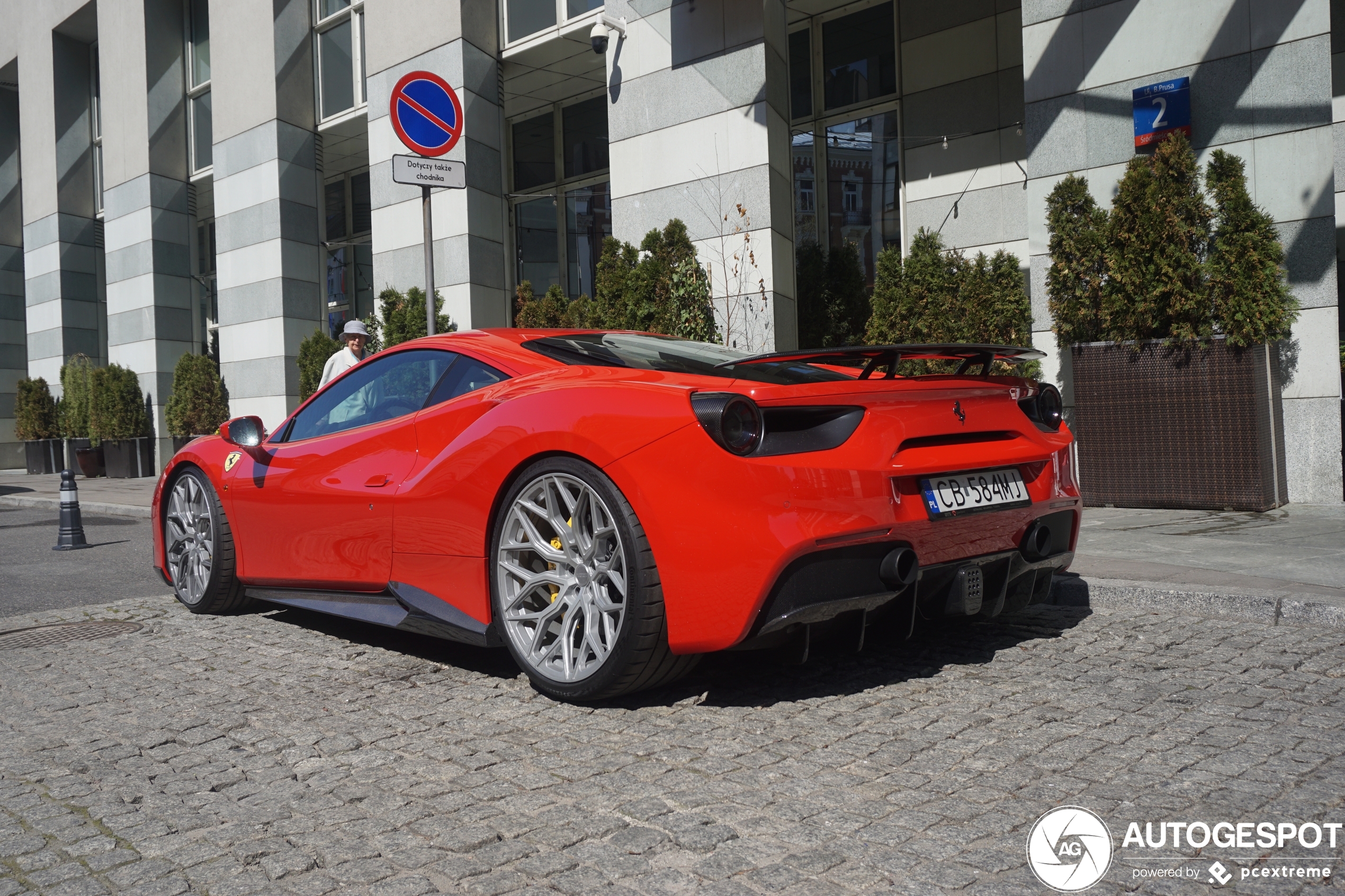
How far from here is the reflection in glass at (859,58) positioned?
41.5 ft

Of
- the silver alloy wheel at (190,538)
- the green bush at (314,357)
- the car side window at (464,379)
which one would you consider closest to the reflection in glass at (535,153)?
Result: the green bush at (314,357)

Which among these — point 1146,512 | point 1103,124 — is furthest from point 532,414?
point 1103,124

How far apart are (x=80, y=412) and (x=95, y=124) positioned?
6.65 m

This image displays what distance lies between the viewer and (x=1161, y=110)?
26.6 ft

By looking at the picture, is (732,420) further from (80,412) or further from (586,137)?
(80,412)

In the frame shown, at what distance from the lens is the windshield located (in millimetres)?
3309

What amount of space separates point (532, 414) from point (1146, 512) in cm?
586

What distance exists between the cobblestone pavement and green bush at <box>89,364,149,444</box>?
16488mm

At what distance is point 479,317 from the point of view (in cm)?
1331

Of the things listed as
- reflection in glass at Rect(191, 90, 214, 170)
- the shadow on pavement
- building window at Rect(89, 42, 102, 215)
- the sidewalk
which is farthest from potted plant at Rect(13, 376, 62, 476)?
the shadow on pavement

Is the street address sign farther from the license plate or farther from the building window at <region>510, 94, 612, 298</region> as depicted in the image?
the building window at <region>510, 94, 612, 298</region>

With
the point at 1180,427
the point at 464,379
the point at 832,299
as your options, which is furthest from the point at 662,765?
the point at 832,299

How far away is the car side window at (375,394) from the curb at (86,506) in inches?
266

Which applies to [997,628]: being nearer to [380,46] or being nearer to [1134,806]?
[1134,806]
